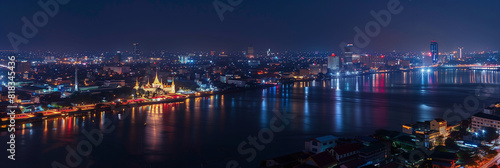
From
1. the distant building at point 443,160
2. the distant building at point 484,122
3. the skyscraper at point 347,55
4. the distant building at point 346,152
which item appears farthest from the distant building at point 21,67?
the skyscraper at point 347,55

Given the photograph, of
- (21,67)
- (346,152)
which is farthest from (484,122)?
(21,67)

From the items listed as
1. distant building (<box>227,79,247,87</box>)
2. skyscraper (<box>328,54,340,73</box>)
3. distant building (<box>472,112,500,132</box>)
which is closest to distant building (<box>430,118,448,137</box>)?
distant building (<box>472,112,500,132</box>)

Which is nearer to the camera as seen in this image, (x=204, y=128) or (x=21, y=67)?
(x=204, y=128)

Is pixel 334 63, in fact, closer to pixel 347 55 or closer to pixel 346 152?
pixel 347 55

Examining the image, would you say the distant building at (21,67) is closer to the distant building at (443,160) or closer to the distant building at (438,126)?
the distant building at (438,126)

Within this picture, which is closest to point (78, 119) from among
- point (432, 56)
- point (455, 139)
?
point (455, 139)

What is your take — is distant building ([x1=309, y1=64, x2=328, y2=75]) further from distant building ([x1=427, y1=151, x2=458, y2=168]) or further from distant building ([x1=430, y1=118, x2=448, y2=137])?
distant building ([x1=427, y1=151, x2=458, y2=168])

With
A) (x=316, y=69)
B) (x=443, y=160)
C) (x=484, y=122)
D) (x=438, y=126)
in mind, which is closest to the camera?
(x=443, y=160)

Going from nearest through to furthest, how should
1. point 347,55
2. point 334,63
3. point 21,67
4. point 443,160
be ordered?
point 443,160, point 21,67, point 334,63, point 347,55

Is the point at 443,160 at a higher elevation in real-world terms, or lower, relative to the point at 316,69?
lower
